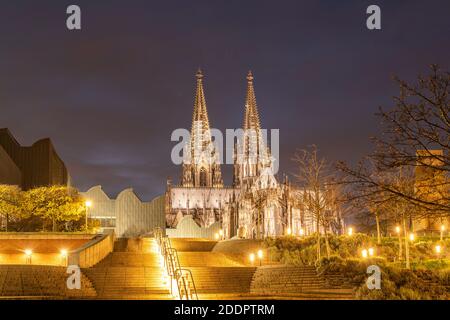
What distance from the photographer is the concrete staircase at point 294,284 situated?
21969mm

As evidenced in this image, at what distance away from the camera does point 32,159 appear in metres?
62.2

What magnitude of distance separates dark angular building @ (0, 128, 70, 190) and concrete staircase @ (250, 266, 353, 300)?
39902 mm

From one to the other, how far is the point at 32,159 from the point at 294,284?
144ft

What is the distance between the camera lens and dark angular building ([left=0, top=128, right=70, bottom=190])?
61.3 m

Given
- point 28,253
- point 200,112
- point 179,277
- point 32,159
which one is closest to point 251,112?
point 200,112

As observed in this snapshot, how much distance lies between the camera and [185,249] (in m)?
39.7

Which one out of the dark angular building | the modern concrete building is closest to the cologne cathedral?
the dark angular building

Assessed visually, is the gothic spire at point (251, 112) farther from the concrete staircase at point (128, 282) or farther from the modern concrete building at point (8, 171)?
the concrete staircase at point (128, 282)

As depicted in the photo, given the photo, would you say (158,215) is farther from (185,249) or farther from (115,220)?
(185,249)

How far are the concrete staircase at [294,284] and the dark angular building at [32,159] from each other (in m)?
39.9

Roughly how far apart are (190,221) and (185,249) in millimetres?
A: 24559

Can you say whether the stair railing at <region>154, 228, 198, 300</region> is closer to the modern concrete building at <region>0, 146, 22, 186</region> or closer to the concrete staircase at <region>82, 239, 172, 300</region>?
the concrete staircase at <region>82, 239, 172, 300</region>

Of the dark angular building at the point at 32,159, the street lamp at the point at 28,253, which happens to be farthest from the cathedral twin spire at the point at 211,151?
the street lamp at the point at 28,253
